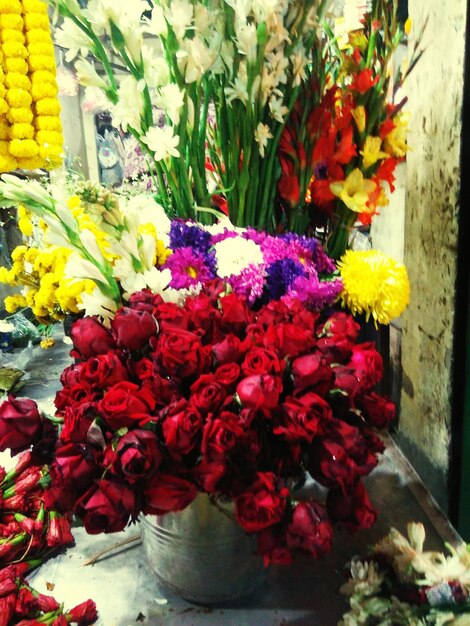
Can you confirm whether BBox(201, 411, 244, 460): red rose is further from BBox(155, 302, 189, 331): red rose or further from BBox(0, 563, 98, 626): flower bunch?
BBox(0, 563, 98, 626): flower bunch

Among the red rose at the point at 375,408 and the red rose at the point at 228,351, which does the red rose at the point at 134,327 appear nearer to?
the red rose at the point at 228,351

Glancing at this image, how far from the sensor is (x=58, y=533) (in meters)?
0.79

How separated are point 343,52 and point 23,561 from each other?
959mm

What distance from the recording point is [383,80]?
0.81 meters

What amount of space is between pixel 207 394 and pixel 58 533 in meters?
0.44

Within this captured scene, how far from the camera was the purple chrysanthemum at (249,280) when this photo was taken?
29.9 inches

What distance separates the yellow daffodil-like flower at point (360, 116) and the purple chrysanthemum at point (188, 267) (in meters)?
0.32

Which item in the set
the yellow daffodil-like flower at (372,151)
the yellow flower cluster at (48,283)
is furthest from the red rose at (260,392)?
the yellow daffodil-like flower at (372,151)

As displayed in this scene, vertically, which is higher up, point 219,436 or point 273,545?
point 219,436

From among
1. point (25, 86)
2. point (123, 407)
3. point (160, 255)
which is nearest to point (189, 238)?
point (160, 255)

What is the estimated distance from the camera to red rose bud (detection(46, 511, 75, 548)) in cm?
79

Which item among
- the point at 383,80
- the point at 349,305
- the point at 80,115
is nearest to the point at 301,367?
the point at 349,305

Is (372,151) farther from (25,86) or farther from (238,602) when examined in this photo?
(25,86)

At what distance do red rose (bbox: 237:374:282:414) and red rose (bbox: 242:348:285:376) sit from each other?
15 millimetres
